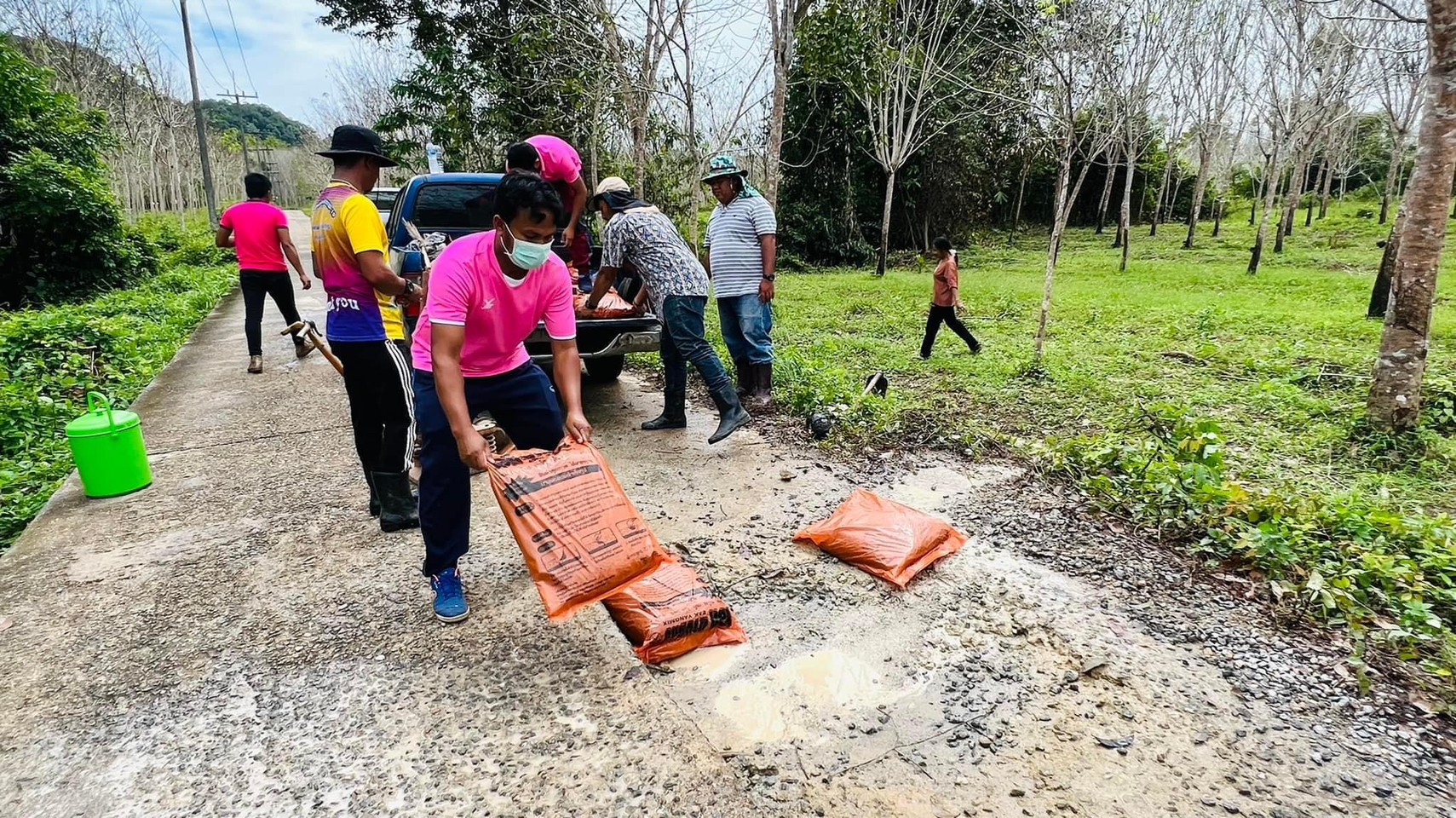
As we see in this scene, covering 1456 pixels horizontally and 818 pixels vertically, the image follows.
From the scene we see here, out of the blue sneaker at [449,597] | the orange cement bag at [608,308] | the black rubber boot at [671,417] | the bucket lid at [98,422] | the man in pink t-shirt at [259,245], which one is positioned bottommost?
the blue sneaker at [449,597]

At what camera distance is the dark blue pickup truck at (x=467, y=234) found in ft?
14.8

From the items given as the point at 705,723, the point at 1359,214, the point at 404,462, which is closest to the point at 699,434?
the point at 404,462

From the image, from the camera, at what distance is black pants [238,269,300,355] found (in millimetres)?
5848

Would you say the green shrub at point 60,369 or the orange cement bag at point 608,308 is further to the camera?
the orange cement bag at point 608,308

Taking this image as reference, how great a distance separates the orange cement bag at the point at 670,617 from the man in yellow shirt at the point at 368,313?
1263mm

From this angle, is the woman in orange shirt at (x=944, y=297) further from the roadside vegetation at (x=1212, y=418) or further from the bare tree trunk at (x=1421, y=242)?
the bare tree trunk at (x=1421, y=242)

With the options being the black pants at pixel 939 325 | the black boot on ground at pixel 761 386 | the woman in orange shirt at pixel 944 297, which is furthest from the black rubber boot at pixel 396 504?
the black pants at pixel 939 325

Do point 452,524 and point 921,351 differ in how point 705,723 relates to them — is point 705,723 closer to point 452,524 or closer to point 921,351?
point 452,524

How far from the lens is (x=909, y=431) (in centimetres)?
447

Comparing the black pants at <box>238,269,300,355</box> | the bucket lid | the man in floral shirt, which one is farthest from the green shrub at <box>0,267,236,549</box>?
the man in floral shirt

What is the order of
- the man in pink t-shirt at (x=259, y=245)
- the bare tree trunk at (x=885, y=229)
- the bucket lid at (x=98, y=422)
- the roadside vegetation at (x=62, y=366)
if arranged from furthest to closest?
the bare tree trunk at (x=885, y=229), the man in pink t-shirt at (x=259, y=245), the roadside vegetation at (x=62, y=366), the bucket lid at (x=98, y=422)

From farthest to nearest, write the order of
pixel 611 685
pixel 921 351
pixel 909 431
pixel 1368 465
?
pixel 921 351 → pixel 909 431 → pixel 1368 465 → pixel 611 685

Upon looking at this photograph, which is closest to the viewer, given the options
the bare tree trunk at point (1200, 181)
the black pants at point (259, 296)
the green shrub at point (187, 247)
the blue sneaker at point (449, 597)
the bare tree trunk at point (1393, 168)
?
→ the blue sneaker at point (449, 597)

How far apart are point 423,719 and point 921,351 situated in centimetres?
590
